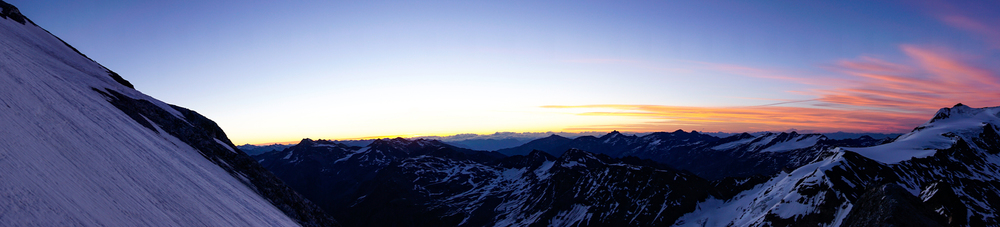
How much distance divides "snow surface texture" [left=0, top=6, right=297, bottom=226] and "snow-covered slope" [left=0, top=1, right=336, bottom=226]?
2.6 inches

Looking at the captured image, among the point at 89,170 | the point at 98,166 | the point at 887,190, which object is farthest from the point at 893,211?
the point at 98,166

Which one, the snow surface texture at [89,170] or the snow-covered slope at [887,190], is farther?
the snow-covered slope at [887,190]

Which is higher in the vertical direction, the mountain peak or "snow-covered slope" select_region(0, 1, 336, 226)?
the mountain peak

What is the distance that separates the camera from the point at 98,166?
79.2 ft

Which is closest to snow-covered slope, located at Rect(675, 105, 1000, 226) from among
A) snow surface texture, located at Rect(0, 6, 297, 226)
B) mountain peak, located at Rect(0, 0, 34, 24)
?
snow surface texture, located at Rect(0, 6, 297, 226)

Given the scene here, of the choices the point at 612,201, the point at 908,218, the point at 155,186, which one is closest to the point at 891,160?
the point at 612,201

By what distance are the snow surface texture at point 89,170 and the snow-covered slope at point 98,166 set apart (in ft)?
0.22

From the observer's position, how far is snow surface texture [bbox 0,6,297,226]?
16922 mm

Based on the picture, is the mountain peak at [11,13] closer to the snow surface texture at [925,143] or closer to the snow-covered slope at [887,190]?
the snow-covered slope at [887,190]

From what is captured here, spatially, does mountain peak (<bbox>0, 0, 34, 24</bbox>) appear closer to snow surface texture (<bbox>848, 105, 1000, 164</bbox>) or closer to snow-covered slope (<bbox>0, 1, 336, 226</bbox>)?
→ snow-covered slope (<bbox>0, 1, 336, 226</bbox>)

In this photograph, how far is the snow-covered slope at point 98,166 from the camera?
56.6ft

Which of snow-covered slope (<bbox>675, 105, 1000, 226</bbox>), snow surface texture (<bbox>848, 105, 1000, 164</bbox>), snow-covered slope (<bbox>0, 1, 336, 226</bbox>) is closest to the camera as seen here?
snow-covered slope (<bbox>0, 1, 336, 226</bbox>)

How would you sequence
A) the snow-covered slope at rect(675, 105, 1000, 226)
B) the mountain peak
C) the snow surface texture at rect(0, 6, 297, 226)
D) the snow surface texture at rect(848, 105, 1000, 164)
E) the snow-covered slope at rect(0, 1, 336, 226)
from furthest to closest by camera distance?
the snow surface texture at rect(848, 105, 1000, 164)
the snow-covered slope at rect(675, 105, 1000, 226)
the mountain peak
the snow-covered slope at rect(0, 1, 336, 226)
the snow surface texture at rect(0, 6, 297, 226)

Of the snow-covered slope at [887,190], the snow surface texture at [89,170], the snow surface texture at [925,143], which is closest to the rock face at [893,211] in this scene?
the snow-covered slope at [887,190]
